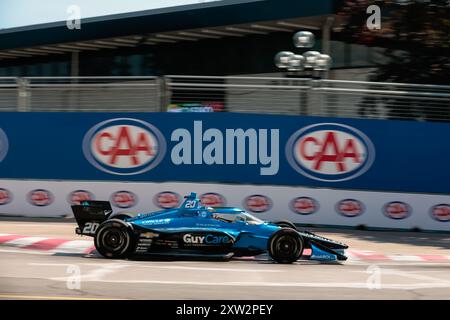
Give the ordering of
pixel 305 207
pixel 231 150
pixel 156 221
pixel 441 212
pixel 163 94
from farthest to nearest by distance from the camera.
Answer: pixel 163 94 → pixel 231 150 → pixel 305 207 → pixel 441 212 → pixel 156 221

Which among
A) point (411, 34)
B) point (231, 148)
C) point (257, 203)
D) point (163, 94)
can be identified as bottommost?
point (257, 203)

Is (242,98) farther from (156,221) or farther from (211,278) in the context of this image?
(211,278)

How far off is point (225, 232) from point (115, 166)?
712cm

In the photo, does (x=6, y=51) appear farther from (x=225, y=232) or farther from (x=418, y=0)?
(x=225, y=232)

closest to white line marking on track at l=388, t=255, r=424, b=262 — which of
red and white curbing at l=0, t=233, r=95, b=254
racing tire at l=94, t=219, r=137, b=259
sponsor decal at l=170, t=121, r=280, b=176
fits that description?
sponsor decal at l=170, t=121, r=280, b=176

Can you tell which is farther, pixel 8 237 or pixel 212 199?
pixel 212 199

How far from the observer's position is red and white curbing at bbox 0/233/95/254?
1284cm

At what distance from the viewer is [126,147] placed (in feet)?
59.1

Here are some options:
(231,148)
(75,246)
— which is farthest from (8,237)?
(231,148)

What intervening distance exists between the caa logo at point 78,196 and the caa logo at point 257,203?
4.22m

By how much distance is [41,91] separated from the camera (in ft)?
61.4

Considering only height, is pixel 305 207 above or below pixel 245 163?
below

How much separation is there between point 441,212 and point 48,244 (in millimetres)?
9895

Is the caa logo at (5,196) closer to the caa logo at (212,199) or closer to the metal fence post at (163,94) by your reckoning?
the metal fence post at (163,94)
